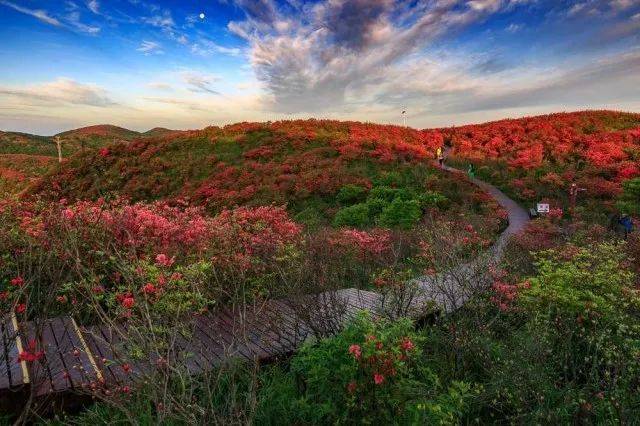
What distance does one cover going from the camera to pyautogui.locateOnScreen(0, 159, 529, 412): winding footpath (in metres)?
4.30

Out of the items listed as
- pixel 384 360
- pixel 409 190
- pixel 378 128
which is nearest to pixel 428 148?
pixel 378 128

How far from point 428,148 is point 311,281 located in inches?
1186

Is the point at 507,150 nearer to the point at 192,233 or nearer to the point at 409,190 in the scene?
the point at 409,190

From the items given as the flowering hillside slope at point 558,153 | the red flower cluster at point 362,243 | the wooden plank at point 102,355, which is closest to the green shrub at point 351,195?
the flowering hillside slope at point 558,153

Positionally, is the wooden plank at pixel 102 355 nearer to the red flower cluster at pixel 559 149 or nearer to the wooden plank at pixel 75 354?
the wooden plank at pixel 75 354

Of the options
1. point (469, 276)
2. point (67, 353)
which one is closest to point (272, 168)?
point (469, 276)

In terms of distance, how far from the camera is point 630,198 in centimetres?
1722

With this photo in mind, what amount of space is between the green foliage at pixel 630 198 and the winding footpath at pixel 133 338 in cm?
1242

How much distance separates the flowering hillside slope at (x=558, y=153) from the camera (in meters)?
21.5

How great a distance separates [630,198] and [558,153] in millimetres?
11858

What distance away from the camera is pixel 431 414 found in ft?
13.0

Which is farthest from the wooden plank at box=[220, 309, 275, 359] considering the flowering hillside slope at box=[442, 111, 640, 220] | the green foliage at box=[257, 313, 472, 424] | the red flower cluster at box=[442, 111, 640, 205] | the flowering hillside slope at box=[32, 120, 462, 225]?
the red flower cluster at box=[442, 111, 640, 205]

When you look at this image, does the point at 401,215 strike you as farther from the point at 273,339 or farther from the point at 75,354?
the point at 75,354

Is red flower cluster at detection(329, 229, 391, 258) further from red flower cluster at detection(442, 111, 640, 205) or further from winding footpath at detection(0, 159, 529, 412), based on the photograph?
red flower cluster at detection(442, 111, 640, 205)
